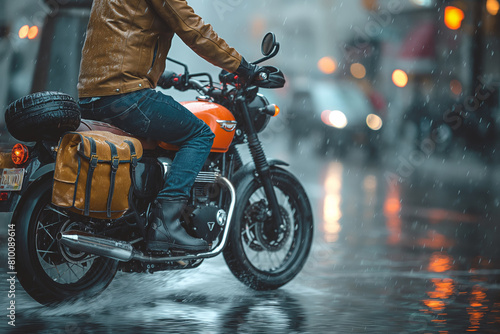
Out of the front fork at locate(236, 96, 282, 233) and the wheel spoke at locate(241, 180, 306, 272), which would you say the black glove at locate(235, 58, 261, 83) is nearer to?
the front fork at locate(236, 96, 282, 233)

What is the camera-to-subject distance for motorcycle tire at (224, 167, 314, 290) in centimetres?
518

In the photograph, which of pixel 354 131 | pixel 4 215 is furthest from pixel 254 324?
pixel 354 131

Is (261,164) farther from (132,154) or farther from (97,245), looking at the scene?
(97,245)

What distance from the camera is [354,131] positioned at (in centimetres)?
2172

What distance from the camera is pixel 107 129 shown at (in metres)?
4.51

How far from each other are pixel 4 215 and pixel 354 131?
48.4 feet

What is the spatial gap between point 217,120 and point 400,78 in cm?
2700

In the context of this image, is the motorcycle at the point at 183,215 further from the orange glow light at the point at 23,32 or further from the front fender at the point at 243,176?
the orange glow light at the point at 23,32

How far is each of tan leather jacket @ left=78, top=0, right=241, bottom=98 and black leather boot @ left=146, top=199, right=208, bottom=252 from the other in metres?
0.75

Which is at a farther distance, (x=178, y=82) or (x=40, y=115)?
(x=178, y=82)

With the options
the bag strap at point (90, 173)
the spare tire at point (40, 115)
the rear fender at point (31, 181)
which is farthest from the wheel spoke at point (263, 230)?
the spare tire at point (40, 115)

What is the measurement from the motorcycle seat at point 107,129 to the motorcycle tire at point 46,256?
0.40 meters

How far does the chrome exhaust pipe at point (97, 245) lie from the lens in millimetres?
4094

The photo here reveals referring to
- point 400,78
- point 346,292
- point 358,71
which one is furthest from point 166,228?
point 358,71
